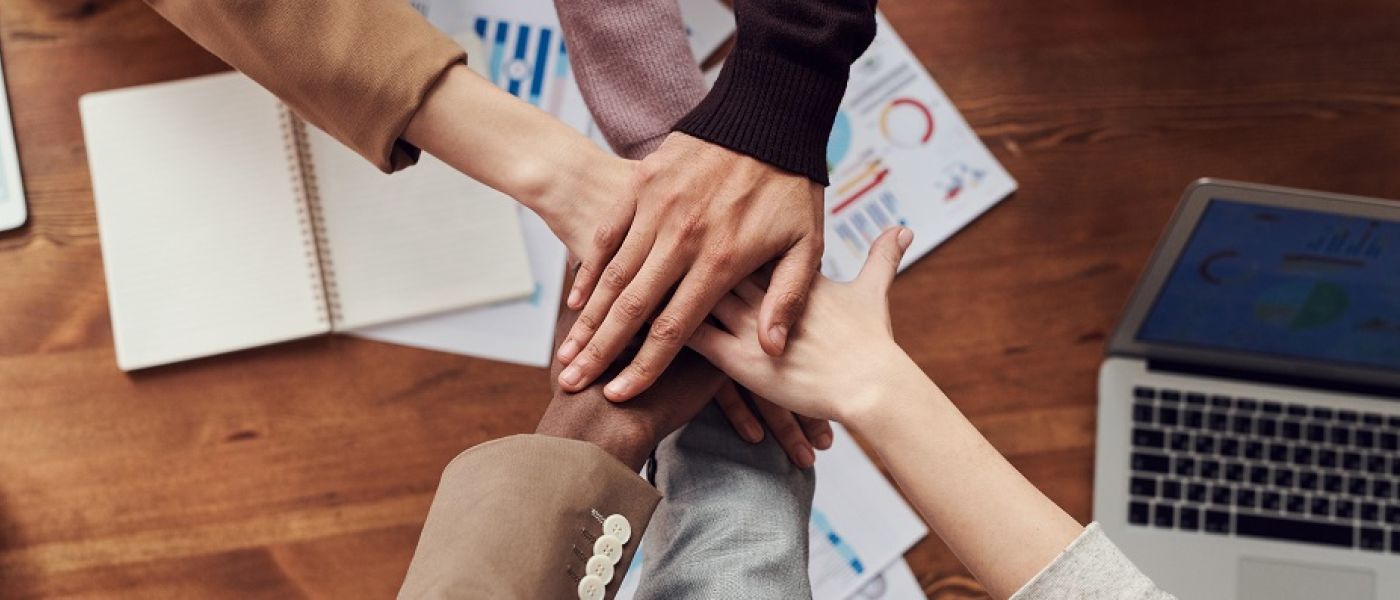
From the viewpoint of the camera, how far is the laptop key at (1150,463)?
1.01m

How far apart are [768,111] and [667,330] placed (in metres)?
0.19

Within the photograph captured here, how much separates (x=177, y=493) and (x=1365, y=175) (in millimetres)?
1172

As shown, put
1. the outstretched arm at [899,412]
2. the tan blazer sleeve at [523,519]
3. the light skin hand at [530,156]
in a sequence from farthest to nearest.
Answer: the light skin hand at [530,156]
the outstretched arm at [899,412]
the tan blazer sleeve at [523,519]

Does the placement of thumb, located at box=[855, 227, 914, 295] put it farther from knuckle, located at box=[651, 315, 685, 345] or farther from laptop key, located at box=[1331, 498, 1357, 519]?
laptop key, located at box=[1331, 498, 1357, 519]

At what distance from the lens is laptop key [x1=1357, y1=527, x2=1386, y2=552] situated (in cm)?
99

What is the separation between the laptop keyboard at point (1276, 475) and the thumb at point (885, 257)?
303 millimetres

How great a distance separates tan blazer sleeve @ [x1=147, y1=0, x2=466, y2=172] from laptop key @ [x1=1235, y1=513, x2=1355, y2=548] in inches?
31.0

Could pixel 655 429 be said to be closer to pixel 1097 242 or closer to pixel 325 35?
pixel 325 35

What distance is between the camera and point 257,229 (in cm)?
108

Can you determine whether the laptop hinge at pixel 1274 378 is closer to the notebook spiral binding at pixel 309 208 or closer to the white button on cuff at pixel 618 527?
the white button on cuff at pixel 618 527

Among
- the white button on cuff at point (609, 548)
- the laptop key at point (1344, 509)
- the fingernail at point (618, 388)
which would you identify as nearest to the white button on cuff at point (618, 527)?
the white button on cuff at point (609, 548)

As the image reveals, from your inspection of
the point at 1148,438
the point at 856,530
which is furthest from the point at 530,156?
the point at 1148,438

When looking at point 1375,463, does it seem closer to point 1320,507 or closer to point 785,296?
point 1320,507

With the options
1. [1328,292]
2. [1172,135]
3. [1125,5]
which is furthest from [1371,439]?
[1125,5]
